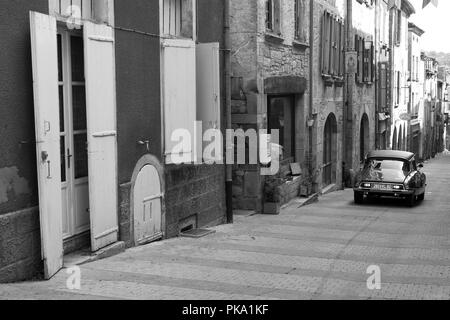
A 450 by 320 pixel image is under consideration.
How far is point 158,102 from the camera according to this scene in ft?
29.9

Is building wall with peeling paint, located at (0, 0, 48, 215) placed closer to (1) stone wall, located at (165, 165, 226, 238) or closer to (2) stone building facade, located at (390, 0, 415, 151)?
(1) stone wall, located at (165, 165, 226, 238)

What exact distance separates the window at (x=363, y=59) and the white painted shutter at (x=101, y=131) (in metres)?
18.2

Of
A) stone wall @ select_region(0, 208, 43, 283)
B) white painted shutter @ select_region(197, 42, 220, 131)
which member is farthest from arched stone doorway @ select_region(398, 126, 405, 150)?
stone wall @ select_region(0, 208, 43, 283)

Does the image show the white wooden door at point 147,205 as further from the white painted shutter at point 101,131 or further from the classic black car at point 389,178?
the classic black car at point 389,178

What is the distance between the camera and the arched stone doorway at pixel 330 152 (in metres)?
20.9

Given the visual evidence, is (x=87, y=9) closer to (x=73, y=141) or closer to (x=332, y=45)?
(x=73, y=141)

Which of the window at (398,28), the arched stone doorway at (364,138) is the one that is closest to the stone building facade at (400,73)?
the window at (398,28)

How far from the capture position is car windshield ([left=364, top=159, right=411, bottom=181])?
1706 cm

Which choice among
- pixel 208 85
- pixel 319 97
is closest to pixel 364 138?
pixel 319 97

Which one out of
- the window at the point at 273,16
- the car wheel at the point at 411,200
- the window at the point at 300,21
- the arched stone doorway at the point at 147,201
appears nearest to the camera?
the arched stone doorway at the point at 147,201

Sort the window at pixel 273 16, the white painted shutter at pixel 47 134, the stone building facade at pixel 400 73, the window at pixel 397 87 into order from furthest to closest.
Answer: the window at pixel 397 87
the stone building facade at pixel 400 73
the window at pixel 273 16
the white painted shutter at pixel 47 134

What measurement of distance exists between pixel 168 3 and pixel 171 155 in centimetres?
242
